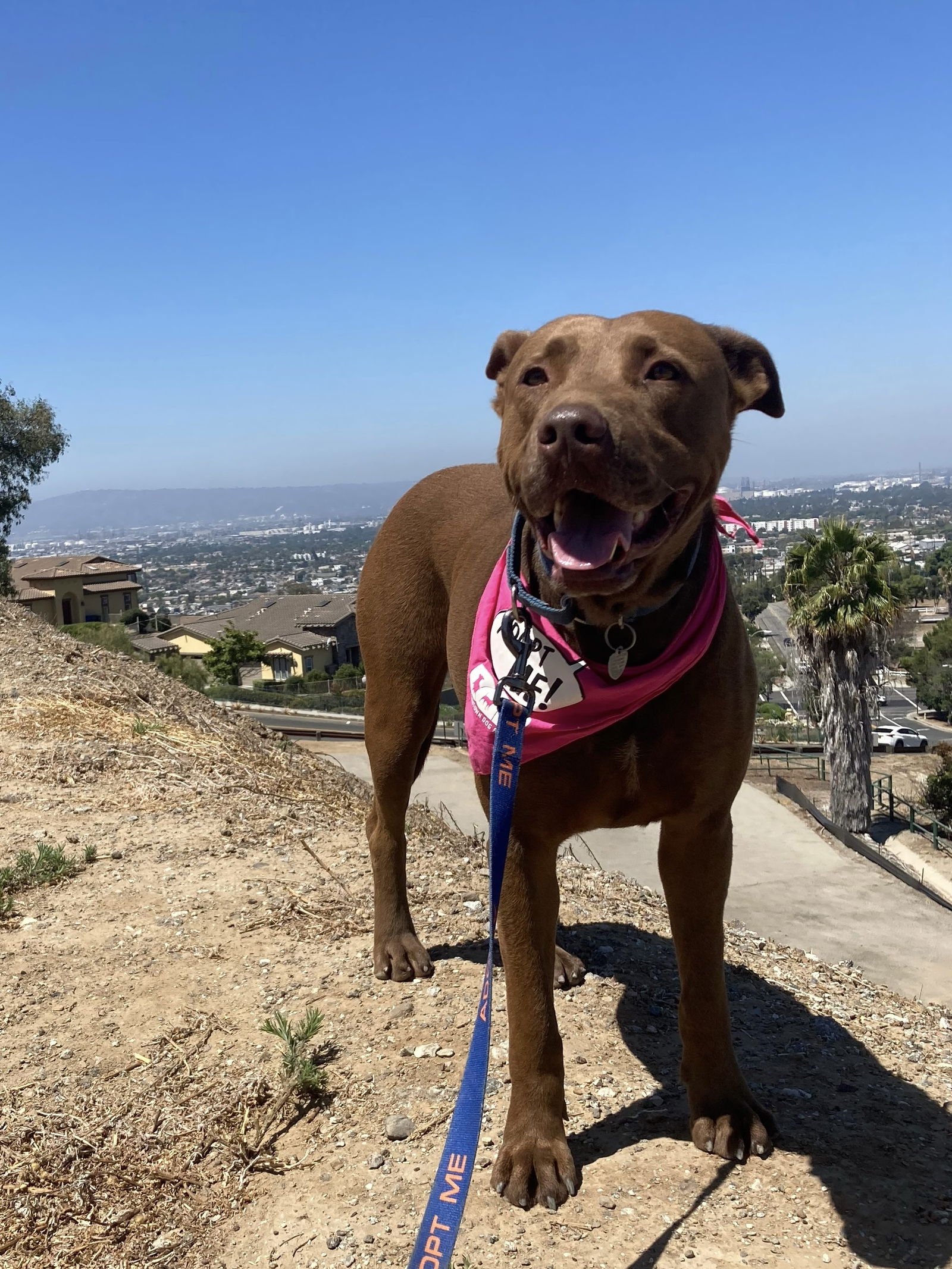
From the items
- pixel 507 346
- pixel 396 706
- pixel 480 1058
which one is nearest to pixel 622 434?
pixel 507 346

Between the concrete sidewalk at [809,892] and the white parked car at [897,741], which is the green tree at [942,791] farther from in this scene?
the white parked car at [897,741]

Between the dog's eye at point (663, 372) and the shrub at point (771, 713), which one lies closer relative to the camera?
the dog's eye at point (663, 372)

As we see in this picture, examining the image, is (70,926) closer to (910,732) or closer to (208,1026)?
(208,1026)

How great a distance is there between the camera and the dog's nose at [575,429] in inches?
78.2

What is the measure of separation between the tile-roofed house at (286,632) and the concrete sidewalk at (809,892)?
101 ft

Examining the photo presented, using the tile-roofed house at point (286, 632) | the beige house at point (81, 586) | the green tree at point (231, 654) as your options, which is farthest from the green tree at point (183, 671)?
the beige house at point (81, 586)

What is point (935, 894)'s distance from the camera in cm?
1256

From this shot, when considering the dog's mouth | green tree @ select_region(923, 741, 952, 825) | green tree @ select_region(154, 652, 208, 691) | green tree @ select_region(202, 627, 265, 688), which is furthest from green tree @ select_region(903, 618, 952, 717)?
the dog's mouth

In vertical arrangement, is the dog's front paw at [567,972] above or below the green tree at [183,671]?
above

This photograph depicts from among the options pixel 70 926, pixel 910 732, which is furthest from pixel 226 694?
pixel 910 732

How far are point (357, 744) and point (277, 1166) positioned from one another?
19212 millimetres

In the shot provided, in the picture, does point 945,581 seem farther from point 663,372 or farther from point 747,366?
point 663,372

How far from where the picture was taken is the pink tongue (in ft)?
6.83

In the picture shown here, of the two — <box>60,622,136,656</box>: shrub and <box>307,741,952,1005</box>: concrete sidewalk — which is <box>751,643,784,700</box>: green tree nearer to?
<box>307,741,952,1005</box>: concrete sidewalk
